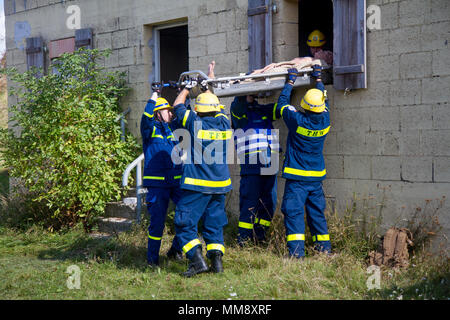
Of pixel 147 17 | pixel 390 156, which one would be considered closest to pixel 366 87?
pixel 390 156

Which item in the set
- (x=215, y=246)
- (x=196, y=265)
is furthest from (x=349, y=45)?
(x=196, y=265)

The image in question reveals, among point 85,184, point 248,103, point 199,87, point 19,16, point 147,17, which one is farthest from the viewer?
point 19,16

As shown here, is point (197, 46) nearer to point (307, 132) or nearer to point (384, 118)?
point (307, 132)

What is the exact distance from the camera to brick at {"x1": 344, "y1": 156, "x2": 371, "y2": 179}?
597 centimetres

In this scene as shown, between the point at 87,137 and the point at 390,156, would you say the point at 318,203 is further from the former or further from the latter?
the point at 87,137

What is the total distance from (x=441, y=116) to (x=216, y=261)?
110 inches

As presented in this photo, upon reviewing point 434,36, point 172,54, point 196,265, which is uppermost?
point 172,54

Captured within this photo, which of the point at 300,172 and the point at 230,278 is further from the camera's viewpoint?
the point at 300,172

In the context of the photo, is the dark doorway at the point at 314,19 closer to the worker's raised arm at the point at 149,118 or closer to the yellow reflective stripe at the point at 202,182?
the worker's raised arm at the point at 149,118

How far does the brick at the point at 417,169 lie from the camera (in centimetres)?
548

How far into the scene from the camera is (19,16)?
10.3 metres

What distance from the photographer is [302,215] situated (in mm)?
5586

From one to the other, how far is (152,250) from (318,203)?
1912mm

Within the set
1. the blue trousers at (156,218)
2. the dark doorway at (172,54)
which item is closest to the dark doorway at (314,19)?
the dark doorway at (172,54)
